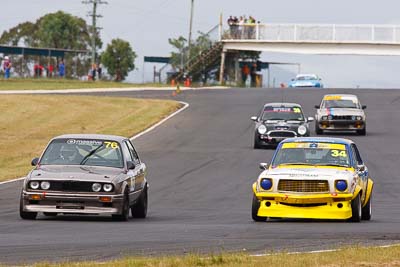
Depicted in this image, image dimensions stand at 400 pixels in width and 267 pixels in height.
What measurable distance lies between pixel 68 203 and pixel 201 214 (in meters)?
3.49

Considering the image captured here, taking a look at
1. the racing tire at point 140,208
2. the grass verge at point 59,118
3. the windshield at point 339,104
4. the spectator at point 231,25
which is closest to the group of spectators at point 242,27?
the spectator at point 231,25

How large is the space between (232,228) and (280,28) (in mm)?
62232

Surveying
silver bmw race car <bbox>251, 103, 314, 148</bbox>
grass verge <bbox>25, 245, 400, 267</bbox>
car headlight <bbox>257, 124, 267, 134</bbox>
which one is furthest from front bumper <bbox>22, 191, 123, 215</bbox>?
car headlight <bbox>257, 124, 267, 134</bbox>

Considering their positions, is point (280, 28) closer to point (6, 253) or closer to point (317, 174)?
point (317, 174)

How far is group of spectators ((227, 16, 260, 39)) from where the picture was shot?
79.8 metres

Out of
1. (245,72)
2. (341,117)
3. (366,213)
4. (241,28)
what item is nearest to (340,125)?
(341,117)

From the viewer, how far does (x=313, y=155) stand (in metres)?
19.2

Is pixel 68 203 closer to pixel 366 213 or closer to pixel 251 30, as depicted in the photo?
pixel 366 213

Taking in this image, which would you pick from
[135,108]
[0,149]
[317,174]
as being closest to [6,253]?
[317,174]

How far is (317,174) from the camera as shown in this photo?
18.0 metres

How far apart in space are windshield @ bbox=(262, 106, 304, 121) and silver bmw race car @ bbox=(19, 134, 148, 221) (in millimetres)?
19477

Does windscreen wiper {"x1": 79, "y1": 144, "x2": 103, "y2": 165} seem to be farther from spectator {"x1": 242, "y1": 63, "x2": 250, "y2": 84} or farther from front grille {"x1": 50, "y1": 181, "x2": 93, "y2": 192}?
spectator {"x1": 242, "y1": 63, "x2": 250, "y2": 84}

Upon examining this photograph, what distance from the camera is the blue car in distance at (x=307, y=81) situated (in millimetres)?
82875

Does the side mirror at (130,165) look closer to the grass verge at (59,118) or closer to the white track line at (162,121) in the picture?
the grass verge at (59,118)
